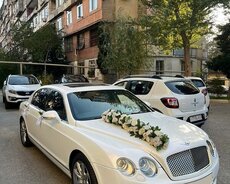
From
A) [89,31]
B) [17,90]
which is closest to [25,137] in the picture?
[17,90]

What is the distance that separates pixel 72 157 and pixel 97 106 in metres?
1.07

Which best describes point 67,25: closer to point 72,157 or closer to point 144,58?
point 144,58

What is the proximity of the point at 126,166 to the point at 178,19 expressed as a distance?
15952 mm

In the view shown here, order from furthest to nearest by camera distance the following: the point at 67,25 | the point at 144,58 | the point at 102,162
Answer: the point at 67,25, the point at 144,58, the point at 102,162

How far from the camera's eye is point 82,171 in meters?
4.24

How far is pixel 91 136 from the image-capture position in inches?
169

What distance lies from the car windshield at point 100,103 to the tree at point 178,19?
1341 centimetres

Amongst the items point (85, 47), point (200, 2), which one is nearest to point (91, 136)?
point (200, 2)

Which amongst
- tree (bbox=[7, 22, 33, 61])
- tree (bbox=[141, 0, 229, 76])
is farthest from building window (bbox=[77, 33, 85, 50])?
tree (bbox=[141, 0, 229, 76])

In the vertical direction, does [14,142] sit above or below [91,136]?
below

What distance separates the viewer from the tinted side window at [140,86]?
29.2 feet

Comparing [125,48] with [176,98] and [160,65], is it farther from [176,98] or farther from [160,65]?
[176,98]

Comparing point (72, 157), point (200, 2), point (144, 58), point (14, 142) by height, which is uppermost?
point (200, 2)

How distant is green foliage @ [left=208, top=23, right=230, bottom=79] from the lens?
840 inches
